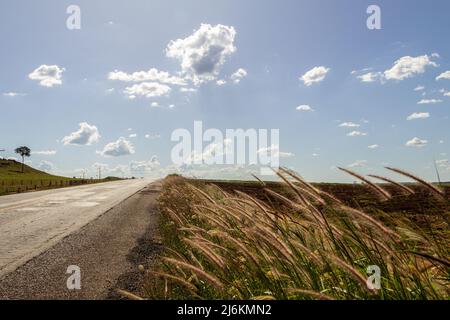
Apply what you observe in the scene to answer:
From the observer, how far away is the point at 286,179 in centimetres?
354

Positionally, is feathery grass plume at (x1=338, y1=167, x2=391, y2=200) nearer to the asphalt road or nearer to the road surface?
the asphalt road

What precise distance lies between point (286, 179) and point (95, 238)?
25.0 feet

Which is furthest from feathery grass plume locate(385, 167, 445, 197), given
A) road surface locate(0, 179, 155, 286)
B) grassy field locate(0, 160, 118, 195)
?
grassy field locate(0, 160, 118, 195)

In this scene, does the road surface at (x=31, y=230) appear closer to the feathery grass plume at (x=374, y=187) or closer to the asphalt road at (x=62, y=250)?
the asphalt road at (x=62, y=250)

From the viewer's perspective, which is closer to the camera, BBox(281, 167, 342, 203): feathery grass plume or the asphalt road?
BBox(281, 167, 342, 203): feathery grass plume

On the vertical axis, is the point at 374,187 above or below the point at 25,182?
above

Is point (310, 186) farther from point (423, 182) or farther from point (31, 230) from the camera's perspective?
point (31, 230)

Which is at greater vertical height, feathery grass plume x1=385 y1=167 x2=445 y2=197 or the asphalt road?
feathery grass plume x1=385 y1=167 x2=445 y2=197

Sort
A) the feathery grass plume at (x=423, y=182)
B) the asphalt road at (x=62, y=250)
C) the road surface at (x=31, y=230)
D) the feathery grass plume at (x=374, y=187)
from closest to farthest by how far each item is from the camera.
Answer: the feathery grass plume at (x=423, y=182), the feathery grass plume at (x=374, y=187), the asphalt road at (x=62, y=250), the road surface at (x=31, y=230)

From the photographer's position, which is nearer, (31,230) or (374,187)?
(374,187)

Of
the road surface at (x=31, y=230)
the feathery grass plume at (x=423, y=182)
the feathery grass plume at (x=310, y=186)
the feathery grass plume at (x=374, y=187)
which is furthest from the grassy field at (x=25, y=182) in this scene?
the feathery grass plume at (x=423, y=182)

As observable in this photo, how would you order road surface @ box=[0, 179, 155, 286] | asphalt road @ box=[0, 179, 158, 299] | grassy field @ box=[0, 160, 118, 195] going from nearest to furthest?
1. asphalt road @ box=[0, 179, 158, 299]
2. road surface @ box=[0, 179, 155, 286]
3. grassy field @ box=[0, 160, 118, 195]

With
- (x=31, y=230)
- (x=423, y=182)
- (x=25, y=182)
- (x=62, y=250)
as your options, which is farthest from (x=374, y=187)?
(x=25, y=182)
